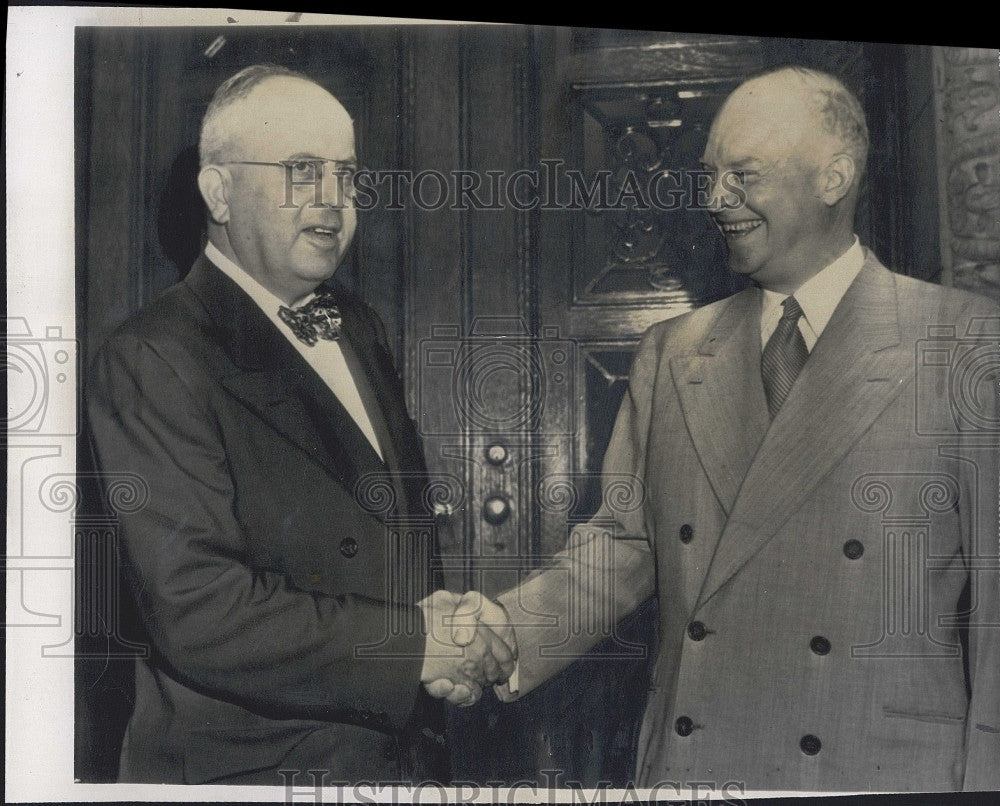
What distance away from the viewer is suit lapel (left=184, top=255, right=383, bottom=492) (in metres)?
3.03

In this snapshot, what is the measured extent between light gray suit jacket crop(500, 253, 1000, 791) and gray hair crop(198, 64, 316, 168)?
1310 millimetres

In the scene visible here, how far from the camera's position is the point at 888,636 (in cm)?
299

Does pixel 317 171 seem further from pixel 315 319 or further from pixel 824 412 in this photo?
pixel 824 412

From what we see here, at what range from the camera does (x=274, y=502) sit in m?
3.00

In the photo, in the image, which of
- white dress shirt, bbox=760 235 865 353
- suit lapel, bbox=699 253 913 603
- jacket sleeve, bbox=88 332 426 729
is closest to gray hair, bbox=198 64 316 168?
jacket sleeve, bbox=88 332 426 729

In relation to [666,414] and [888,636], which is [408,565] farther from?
[888,636]

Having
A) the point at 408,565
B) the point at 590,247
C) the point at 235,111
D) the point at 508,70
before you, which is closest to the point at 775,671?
the point at 408,565

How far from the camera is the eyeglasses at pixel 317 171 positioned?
308 cm

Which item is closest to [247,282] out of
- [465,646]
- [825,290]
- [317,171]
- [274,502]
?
[317,171]

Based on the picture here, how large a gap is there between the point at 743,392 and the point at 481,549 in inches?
33.5

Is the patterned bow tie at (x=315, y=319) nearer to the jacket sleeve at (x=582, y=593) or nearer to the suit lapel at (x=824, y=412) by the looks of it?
the jacket sleeve at (x=582, y=593)

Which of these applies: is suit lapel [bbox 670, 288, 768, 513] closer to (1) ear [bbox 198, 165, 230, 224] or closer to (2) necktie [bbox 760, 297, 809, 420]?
(2) necktie [bbox 760, 297, 809, 420]

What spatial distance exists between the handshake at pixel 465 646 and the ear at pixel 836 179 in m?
1.48

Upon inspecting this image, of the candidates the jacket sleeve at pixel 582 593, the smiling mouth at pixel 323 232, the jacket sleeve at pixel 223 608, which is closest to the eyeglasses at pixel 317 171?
the smiling mouth at pixel 323 232
